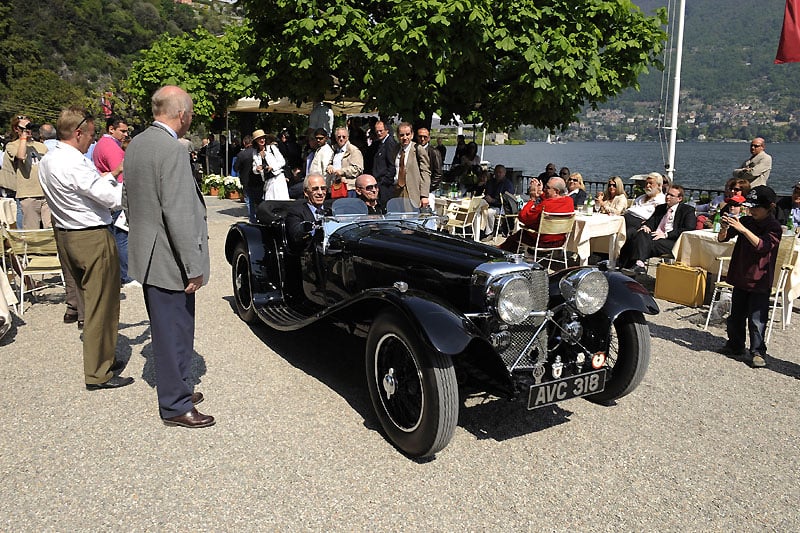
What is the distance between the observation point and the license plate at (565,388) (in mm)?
3445

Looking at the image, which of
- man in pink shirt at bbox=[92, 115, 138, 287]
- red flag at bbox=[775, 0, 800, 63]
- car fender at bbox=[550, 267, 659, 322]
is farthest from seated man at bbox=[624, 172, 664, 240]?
man in pink shirt at bbox=[92, 115, 138, 287]

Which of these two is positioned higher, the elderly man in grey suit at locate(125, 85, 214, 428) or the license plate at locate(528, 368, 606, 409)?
the elderly man in grey suit at locate(125, 85, 214, 428)

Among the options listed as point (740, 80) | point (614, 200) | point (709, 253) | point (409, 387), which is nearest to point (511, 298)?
point (409, 387)

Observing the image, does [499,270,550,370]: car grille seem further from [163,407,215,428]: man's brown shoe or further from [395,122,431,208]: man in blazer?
[395,122,431,208]: man in blazer

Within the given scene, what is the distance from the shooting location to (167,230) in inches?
142

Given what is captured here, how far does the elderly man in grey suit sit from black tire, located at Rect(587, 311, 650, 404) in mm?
2775

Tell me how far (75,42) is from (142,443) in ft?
369

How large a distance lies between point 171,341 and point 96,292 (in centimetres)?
100

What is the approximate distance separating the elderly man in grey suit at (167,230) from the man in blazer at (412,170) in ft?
16.8

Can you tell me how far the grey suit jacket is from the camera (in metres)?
3.51

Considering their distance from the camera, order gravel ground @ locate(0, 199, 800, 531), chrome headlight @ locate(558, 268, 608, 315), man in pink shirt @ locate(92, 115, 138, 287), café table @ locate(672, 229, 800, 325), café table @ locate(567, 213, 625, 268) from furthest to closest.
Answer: café table @ locate(567, 213, 625, 268)
man in pink shirt @ locate(92, 115, 138, 287)
café table @ locate(672, 229, 800, 325)
chrome headlight @ locate(558, 268, 608, 315)
gravel ground @ locate(0, 199, 800, 531)

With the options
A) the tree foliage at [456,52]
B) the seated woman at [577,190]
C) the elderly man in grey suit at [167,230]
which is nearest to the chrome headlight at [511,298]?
the elderly man in grey suit at [167,230]

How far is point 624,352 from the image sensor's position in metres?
4.16

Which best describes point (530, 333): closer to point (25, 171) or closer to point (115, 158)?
point (115, 158)
